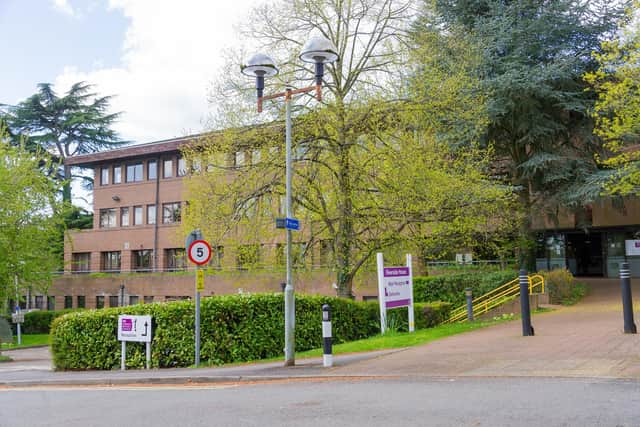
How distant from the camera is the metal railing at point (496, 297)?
22156mm

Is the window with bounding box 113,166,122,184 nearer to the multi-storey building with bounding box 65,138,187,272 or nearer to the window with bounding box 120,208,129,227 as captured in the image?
the multi-storey building with bounding box 65,138,187,272

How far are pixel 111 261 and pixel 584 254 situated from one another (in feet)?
110

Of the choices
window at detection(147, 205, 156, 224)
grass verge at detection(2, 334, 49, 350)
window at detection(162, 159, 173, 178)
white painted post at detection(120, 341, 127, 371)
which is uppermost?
window at detection(162, 159, 173, 178)

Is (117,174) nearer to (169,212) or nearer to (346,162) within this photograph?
(169,212)

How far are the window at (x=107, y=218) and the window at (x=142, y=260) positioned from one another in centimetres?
357

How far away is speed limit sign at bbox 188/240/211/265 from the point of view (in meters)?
13.5

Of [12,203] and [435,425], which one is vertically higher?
[12,203]

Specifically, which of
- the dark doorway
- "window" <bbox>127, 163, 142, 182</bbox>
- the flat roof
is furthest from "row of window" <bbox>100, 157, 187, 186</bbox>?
the dark doorway

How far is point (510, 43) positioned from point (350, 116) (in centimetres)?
1258

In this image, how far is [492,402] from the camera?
24.0ft

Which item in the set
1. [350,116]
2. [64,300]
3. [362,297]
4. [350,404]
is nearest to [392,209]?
[350,116]

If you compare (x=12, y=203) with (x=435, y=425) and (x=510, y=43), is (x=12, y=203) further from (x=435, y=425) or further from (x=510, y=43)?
(x=435, y=425)

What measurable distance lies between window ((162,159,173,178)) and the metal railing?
2772 cm

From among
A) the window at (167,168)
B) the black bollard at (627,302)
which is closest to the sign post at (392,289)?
the black bollard at (627,302)
